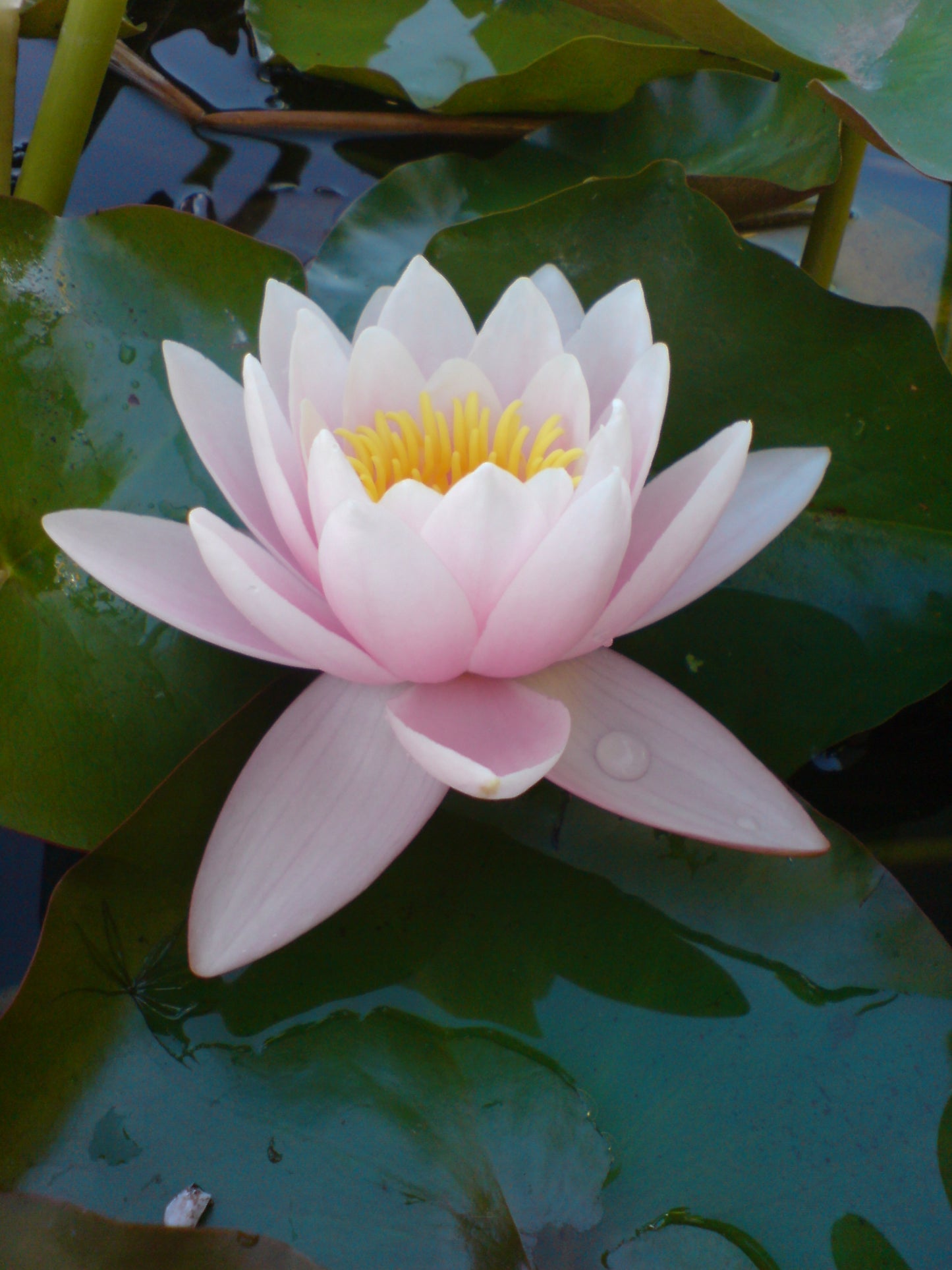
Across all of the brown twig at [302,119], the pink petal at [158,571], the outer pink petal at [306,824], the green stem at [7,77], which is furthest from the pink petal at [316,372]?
the brown twig at [302,119]

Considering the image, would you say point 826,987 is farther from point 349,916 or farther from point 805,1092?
point 349,916

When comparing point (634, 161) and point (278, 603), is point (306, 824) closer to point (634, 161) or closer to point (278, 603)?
point (278, 603)

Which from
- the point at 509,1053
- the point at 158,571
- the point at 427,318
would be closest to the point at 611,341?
the point at 427,318

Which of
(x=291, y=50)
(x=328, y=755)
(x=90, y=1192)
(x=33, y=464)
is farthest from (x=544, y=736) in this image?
(x=291, y=50)

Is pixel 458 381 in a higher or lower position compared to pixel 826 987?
higher

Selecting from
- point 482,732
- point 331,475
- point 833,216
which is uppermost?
point 833,216

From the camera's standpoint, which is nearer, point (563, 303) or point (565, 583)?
point (565, 583)

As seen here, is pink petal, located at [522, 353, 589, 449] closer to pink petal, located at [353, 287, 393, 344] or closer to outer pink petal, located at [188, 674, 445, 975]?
pink petal, located at [353, 287, 393, 344]
